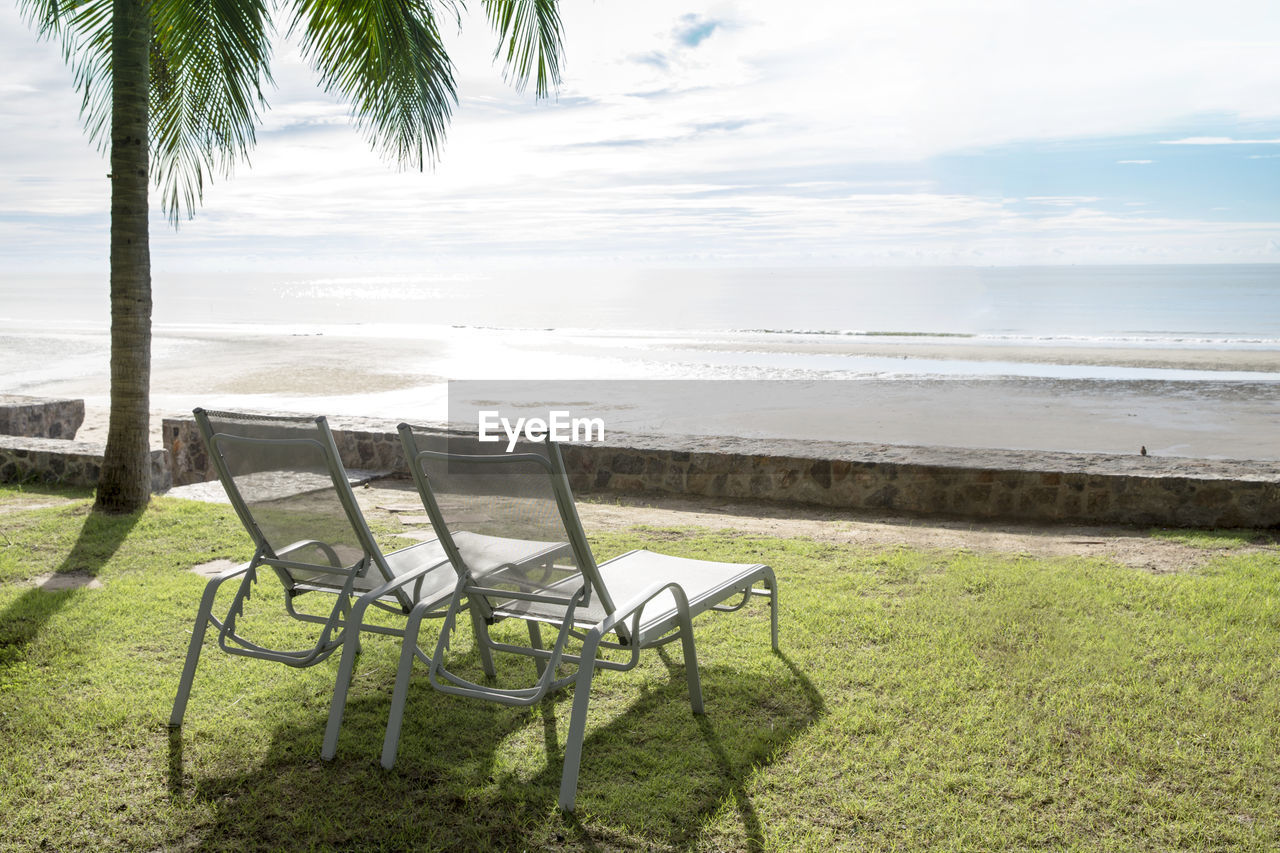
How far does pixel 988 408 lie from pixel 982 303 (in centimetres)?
4182

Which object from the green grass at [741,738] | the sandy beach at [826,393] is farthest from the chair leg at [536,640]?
the sandy beach at [826,393]

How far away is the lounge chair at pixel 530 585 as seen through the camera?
2.93 m

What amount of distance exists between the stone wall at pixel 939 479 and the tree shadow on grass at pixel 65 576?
2507mm

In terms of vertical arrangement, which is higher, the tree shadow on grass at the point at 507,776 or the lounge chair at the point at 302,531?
the lounge chair at the point at 302,531

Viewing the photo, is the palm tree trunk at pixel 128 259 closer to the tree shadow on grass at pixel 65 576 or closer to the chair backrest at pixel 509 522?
the tree shadow on grass at pixel 65 576

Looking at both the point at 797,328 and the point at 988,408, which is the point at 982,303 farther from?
the point at 988,408

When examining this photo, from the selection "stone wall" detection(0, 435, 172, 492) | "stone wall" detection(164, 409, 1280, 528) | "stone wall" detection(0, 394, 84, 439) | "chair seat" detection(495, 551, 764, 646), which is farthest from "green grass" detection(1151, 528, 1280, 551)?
"stone wall" detection(0, 394, 84, 439)

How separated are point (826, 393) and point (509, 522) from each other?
1532 cm

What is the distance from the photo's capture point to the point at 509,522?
10.2ft

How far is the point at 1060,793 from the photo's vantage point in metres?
2.87

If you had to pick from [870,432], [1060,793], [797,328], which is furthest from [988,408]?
[797,328]

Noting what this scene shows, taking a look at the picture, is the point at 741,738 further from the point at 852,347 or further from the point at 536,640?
the point at 852,347

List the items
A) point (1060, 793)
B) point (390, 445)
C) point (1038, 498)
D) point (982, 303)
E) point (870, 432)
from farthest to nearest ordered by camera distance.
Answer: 1. point (982, 303)
2. point (870, 432)
3. point (390, 445)
4. point (1038, 498)
5. point (1060, 793)

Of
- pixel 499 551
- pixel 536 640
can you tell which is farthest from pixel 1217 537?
pixel 499 551
